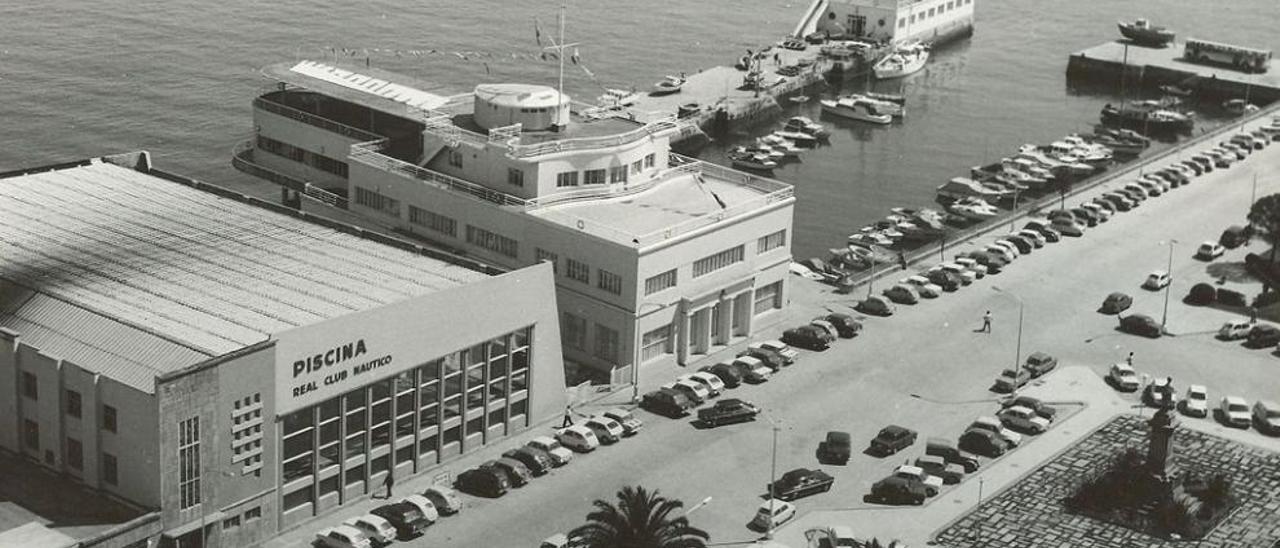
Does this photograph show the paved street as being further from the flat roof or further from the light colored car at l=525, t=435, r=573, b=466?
the flat roof

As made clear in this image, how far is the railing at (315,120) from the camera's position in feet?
356

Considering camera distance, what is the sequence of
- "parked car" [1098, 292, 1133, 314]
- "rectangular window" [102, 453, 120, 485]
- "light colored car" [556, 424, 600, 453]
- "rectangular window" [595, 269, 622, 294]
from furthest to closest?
"parked car" [1098, 292, 1133, 314]
"rectangular window" [595, 269, 622, 294]
"light colored car" [556, 424, 600, 453]
"rectangular window" [102, 453, 120, 485]

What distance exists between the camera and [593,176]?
97000mm

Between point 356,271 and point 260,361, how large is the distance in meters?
14.4

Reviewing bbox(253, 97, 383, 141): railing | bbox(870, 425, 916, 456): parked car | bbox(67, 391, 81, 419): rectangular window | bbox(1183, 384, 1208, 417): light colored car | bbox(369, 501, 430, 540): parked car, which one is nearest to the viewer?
bbox(67, 391, 81, 419): rectangular window

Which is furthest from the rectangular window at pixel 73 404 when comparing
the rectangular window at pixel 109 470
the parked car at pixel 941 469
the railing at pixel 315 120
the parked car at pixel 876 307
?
the parked car at pixel 876 307

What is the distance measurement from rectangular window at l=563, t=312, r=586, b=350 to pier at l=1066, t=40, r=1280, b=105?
366ft

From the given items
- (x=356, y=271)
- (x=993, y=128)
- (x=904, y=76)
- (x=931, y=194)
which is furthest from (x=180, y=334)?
(x=904, y=76)

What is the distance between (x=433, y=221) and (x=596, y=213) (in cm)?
968

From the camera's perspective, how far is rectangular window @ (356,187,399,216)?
9981 centimetres

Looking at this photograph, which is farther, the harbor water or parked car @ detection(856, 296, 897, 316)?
the harbor water

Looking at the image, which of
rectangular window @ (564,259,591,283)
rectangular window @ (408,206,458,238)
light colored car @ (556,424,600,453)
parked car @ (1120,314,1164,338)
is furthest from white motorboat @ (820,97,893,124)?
light colored car @ (556,424,600,453)

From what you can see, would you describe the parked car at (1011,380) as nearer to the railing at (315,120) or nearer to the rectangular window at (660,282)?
the rectangular window at (660,282)

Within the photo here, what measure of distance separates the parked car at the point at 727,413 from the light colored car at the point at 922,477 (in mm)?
9124
